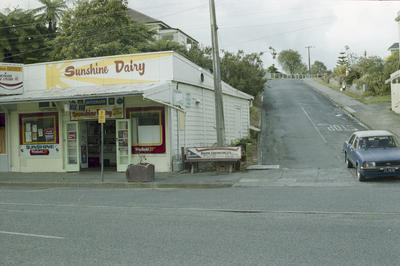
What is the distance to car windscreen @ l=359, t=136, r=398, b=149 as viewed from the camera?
15214mm

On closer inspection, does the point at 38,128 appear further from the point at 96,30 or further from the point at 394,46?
the point at 394,46

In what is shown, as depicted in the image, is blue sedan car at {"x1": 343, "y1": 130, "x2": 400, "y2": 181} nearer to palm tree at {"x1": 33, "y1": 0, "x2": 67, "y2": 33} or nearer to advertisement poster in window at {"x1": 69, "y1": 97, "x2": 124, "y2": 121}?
advertisement poster in window at {"x1": 69, "y1": 97, "x2": 124, "y2": 121}

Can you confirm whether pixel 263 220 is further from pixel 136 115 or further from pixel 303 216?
pixel 136 115

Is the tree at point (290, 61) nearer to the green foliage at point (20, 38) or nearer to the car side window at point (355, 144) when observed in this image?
the green foliage at point (20, 38)

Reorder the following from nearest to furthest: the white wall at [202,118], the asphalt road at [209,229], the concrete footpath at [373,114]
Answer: the asphalt road at [209,229]
the white wall at [202,118]
the concrete footpath at [373,114]

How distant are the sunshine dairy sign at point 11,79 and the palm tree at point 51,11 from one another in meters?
26.5

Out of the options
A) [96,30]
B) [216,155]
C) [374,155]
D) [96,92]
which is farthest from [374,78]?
→ [96,92]

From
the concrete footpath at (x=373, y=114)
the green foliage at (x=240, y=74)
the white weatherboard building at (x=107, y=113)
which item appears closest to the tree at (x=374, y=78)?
the concrete footpath at (x=373, y=114)

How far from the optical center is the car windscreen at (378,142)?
15.2 m

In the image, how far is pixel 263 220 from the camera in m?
8.30

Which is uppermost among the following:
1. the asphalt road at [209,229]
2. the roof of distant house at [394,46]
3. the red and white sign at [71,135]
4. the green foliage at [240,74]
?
the roof of distant house at [394,46]

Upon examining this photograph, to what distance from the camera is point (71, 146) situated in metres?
20.6

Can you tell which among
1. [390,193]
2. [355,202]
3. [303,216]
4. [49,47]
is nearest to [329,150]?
[390,193]

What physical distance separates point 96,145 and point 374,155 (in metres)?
13.7
